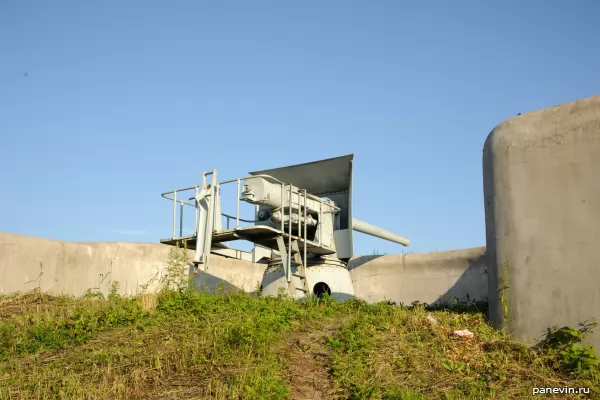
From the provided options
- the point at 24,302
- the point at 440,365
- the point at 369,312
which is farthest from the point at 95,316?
the point at 440,365

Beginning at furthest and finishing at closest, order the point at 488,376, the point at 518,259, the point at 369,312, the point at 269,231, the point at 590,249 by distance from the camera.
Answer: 1. the point at 269,231
2. the point at 369,312
3. the point at 518,259
4. the point at 590,249
5. the point at 488,376

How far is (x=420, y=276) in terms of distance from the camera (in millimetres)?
21125

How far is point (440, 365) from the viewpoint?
8.56 metres

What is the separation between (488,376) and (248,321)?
11.1ft

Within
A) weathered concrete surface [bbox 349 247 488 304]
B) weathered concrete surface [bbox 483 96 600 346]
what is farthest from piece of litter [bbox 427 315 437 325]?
weathered concrete surface [bbox 349 247 488 304]

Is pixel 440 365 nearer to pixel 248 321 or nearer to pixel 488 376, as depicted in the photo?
pixel 488 376

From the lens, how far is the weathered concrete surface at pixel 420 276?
19.7 meters

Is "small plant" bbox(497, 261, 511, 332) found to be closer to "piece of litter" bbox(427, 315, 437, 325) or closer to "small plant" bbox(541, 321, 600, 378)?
"small plant" bbox(541, 321, 600, 378)

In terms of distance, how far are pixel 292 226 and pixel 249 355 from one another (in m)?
7.80

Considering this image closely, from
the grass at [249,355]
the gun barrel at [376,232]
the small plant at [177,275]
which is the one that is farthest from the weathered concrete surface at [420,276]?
the small plant at [177,275]

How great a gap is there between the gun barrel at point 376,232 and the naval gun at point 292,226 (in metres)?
2.40

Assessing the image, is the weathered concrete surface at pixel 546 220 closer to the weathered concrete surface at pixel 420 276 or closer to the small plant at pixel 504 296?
the small plant at pixel 504 296

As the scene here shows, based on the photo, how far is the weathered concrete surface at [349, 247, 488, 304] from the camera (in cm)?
1969

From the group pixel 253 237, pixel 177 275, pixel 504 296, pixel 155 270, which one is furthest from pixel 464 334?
pixel 155 270
